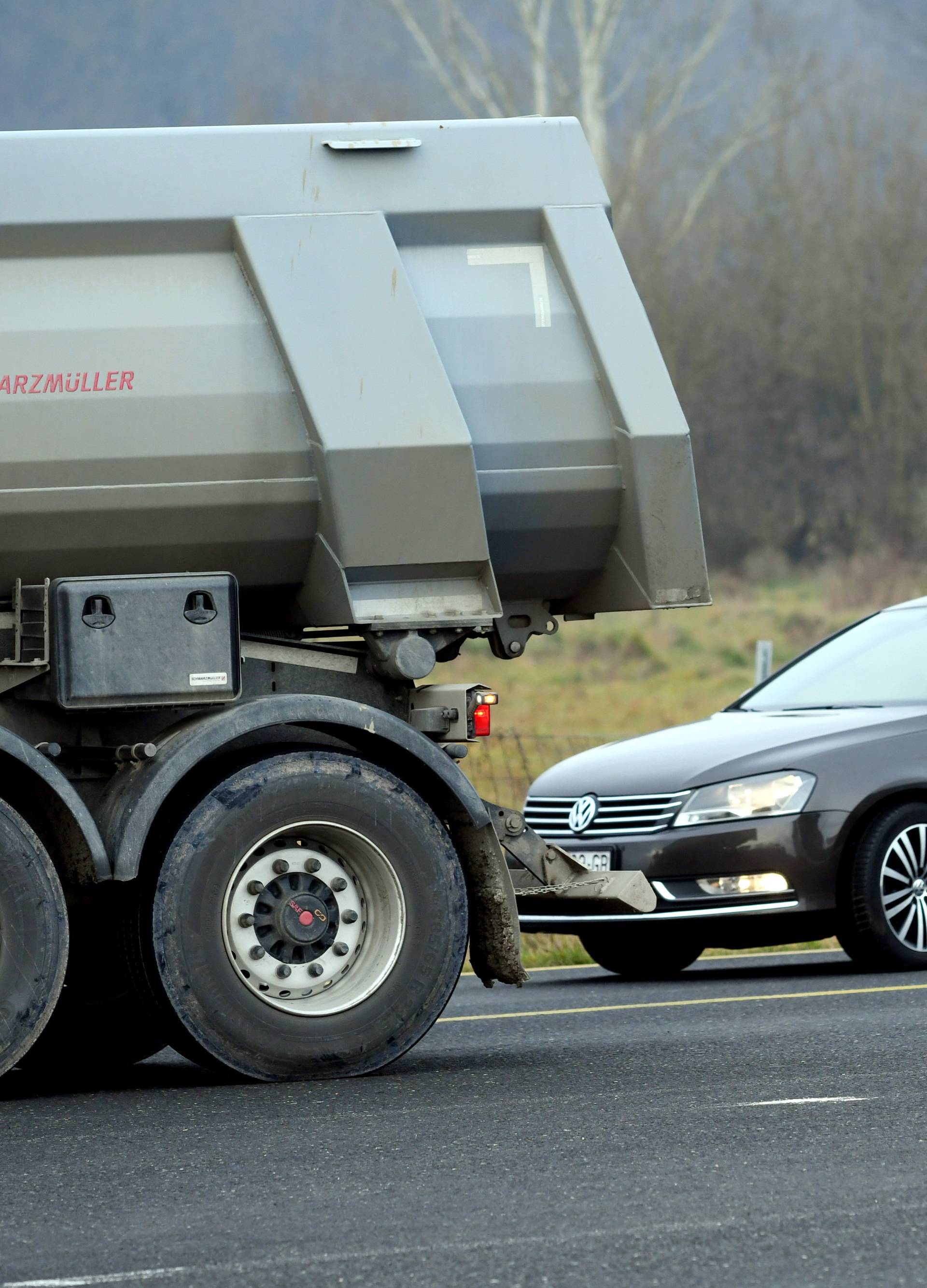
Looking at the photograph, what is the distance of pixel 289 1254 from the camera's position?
15.9 ft

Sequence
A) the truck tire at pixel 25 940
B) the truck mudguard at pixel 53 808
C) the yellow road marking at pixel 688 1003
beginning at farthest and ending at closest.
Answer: the yellow road marking at pixel 688 1003
the truck mudguard at pixel 53 808
the truck tire at pixel 25 940

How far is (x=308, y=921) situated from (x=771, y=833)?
3366 mm

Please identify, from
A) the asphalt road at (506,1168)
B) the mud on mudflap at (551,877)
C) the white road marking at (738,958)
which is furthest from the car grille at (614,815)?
the mud on mudflap at (551,877)

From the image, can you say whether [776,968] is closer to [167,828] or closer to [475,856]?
[475,856]

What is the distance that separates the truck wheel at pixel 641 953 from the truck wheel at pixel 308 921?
3.37 m

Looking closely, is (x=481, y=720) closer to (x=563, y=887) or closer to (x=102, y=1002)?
(x=563, y=887)

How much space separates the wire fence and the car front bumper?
3970mm

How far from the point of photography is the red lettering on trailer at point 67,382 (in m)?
7.30

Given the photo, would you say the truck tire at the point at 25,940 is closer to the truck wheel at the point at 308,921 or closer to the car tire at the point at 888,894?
the truck wheel at the point at 308,921

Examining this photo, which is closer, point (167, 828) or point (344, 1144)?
point (344, 1144)

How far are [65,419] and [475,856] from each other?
2.06 m

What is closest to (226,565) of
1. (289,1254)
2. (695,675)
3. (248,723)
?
(248,723)

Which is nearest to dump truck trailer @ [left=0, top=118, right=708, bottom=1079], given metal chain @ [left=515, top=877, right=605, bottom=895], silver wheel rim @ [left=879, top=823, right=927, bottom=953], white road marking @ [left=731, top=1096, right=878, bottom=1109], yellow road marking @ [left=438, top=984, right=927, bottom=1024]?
metal chain @ [left=515, top=877, right=605, bottom=895]

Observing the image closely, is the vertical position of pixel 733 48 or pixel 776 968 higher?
pixel 733 48
